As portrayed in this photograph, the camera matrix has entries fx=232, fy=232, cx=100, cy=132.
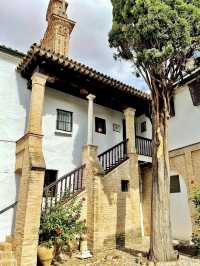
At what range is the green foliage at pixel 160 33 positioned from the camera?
23.0ft

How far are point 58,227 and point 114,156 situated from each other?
5.26 metres

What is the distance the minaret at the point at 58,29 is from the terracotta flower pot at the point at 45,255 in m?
10.0

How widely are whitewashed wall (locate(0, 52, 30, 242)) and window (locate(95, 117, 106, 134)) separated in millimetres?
3753

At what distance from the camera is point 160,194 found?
7188 mm

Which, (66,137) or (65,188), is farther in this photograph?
(66,137)

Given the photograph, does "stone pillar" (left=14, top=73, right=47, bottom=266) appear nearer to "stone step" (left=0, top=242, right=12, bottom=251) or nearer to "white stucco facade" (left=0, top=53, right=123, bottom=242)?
"stone step" (left=0, top=242, right=12, bottom=251)

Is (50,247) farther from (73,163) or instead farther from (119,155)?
(119,155)

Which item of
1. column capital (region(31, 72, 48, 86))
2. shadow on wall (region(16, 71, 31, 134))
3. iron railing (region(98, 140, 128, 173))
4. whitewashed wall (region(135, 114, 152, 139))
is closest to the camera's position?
column capital (region(31, 72, 48, 86))

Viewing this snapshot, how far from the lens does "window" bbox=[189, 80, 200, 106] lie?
1055 cm

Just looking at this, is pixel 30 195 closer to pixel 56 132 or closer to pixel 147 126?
pixel 56 132

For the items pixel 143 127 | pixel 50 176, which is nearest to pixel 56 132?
pixel 50 176

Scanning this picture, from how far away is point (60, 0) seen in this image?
1454cm

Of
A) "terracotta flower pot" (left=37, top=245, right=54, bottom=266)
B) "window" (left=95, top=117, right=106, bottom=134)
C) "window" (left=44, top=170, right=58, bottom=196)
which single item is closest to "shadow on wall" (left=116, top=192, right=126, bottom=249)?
"window" (left=44, top=170, right=58, bottom=196)

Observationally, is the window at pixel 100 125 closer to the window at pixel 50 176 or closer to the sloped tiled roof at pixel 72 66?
the sloped tiled roof at pixel 72 66
